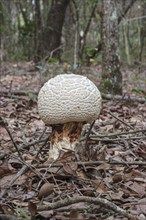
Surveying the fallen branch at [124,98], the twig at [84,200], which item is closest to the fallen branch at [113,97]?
the fallen branch at [124,98]

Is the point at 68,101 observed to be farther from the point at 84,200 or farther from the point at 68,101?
the point at 84,200

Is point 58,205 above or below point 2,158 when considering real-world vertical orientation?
above

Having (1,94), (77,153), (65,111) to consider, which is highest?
(65,111)

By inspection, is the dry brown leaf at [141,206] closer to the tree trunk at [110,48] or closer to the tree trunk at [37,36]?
the tree trunk at [110,48]

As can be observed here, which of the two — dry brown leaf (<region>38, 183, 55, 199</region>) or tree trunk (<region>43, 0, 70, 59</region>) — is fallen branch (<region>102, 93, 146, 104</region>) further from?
tree trunk (<region>43, 0, 70, 59</region>)

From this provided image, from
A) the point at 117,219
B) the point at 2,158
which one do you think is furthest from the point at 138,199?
the point at 2,158

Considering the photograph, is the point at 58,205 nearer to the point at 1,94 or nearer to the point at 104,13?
the point at 1,94

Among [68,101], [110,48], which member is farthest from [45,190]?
[110,48]
